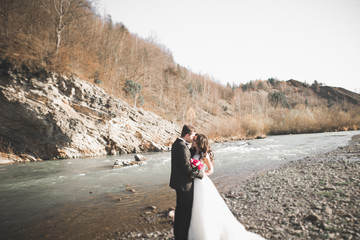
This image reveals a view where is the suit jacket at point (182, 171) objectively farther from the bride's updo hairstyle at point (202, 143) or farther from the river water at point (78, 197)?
the river water at point (78, 197)

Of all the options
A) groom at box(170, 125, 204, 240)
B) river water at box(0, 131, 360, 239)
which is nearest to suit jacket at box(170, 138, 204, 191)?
groom at box(170, 125, 204, 240)

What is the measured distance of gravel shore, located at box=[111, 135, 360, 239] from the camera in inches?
160

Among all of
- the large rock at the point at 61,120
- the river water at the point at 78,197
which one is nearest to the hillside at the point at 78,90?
the large rock at the point at 61,120

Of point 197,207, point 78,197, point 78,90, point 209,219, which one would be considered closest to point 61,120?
point 78,90

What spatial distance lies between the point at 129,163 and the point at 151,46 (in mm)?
54301

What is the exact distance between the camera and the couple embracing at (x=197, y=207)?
3.46 metres

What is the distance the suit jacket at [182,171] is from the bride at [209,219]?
0.18m

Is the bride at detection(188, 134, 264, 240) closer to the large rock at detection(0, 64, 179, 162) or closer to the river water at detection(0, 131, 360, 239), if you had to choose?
the river water at detection(0, 131, 360, 239)

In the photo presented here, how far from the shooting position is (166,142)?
991 inches

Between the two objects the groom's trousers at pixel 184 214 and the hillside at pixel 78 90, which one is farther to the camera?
the hillside at pixel 78 90

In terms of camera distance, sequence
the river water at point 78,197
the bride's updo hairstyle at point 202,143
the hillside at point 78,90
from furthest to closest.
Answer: the hillside at point 78,90 < the river water at point 78,197 < the bride's updo hairstyle at point 202,143

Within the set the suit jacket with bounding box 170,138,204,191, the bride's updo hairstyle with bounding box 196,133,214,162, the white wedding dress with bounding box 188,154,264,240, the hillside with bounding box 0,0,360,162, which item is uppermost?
the hillside with bounding box 0,0,360,162

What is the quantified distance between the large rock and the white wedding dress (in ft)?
54.4

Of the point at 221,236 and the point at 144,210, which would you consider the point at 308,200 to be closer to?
the point at 221,236
